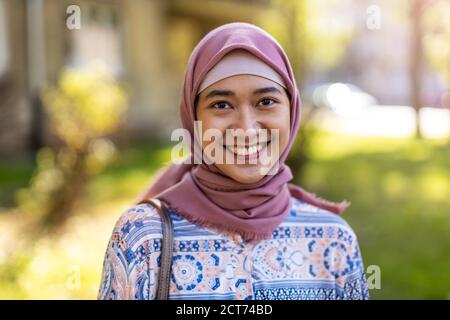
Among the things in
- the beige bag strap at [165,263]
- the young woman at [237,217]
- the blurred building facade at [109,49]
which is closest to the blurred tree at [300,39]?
the blurred building facade at [109,49]

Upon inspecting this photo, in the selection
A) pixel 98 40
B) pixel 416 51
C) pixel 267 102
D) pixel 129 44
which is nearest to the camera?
pixel 267 102

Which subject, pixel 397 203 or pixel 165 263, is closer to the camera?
pixel 165 263

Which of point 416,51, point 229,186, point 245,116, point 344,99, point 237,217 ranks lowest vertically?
point 237,217

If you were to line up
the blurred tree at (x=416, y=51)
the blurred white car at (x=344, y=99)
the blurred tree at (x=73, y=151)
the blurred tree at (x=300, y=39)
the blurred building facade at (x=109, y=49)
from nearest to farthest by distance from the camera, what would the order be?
the blurred tree at (x=73, y=151) < the blurred tree at (x=300, y=39) < the blurred building facade at (x=109, y=49) < the blurred tree at (x=416, y=51) < the blurred white car at (x=344, y=99)

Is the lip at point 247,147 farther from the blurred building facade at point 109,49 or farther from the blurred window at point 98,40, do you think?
the blurred window at point 98,40

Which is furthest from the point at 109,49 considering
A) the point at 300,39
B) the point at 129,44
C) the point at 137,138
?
the point at 300,39

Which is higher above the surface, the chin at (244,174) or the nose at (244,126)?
the nose at (244,126)

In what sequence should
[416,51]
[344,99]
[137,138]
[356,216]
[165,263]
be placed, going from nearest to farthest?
[165,263] → [356,216] → [137,138] → [416,51] → [344,99]

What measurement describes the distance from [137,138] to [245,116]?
11061 millimetres

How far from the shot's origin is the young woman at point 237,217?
1886 mm

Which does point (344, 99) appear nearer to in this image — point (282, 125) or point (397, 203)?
point (397, 203)

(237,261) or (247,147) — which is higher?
(247,147)

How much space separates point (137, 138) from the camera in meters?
12.8

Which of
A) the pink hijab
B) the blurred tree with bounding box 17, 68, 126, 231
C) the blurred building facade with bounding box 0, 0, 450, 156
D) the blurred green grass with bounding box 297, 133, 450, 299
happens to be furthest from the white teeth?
the blurred building facade with bounding box 0, 0, 450, 156
